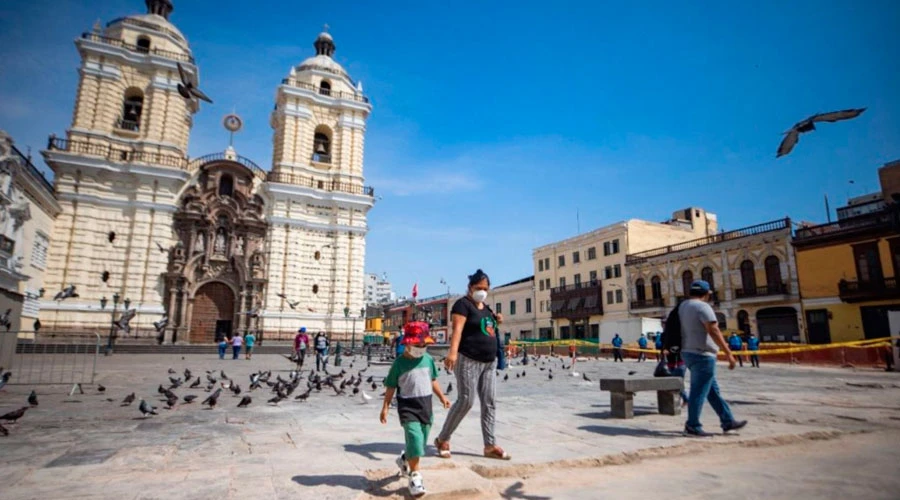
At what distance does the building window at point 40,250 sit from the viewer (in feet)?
82.1

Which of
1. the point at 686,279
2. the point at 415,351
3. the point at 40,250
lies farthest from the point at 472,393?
the point at 686,279

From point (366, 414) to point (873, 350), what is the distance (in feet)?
68.2

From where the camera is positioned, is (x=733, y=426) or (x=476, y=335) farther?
(x=733, y=426)

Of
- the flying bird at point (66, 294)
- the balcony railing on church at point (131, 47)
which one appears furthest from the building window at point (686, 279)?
the flying bird at point (66, 294)

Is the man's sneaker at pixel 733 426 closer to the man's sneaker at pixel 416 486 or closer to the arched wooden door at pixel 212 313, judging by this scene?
the man's sneaker at pixel 416 486

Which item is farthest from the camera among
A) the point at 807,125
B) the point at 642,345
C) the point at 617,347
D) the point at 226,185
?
the point at 226,185

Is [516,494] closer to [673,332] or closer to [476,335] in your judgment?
[476,335]

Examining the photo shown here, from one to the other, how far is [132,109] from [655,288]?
1576 inches

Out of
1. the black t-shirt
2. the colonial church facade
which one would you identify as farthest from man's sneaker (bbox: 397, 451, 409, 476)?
the colonial church facade

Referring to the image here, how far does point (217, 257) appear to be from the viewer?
3122cm

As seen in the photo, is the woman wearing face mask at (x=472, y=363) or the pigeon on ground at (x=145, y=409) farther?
the pigeon on ground at (x=145, y=409)

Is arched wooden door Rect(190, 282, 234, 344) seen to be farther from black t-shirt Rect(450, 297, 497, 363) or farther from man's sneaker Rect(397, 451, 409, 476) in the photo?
man's sneaker Rect(397, 451, 409, 476)

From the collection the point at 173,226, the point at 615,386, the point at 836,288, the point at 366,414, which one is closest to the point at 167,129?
the point at 173,226

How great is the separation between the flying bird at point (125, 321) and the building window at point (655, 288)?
3623 cm
